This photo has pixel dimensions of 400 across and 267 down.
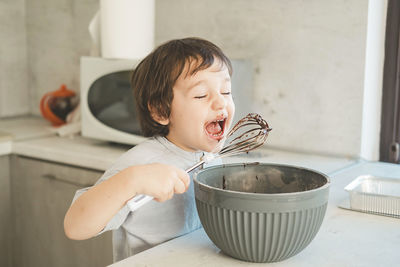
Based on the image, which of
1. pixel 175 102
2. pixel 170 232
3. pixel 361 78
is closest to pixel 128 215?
pixel 170 232

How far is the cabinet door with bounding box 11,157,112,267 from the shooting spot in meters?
1.73

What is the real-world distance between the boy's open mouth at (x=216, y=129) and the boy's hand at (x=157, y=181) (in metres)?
0.18

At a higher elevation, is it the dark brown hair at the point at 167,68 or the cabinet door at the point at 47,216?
the dark brown hair at the point at 167,68

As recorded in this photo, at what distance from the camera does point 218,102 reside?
3.07ft

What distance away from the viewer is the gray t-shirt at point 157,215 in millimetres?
990

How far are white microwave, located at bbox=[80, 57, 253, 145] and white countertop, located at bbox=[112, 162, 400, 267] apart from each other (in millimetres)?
783

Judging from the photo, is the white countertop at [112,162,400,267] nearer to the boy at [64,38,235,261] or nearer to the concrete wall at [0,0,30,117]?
the boy at [64,38,235,261]

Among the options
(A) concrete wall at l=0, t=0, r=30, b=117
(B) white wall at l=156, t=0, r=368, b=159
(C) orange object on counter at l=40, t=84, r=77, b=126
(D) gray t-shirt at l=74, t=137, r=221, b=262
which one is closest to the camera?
(D) gray t-shirt at l=74, t=137, r=221, b=262

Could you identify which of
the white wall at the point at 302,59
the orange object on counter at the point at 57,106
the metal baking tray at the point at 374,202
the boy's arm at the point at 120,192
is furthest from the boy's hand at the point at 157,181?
the orange object on counter at the point at 57,106

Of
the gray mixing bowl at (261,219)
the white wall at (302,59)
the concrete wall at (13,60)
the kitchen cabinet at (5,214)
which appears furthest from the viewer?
the concrete wall at (13,60)

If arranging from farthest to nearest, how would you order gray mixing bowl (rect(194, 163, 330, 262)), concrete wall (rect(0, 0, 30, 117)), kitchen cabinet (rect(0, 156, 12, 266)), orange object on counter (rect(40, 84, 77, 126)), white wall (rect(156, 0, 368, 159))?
concrete wall (rect(0, 0, 30, 117)) → orange object on counter (rect(40, 84, 77, 126)) → kitchen cabinet (rect(0, 156, 12, 266)) → white wall (rect(156, 0, 368, 159)) → gray mixing bowl (rect(194, 163, 330, 262))

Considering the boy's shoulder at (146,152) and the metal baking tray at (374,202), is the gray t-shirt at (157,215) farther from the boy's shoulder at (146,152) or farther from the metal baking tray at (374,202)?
the metal baking tray at (374,202)

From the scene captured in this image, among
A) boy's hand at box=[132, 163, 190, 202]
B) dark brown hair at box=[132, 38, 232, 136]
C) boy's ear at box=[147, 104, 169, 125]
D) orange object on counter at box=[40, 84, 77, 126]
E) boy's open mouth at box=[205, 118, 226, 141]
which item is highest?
dark brown hair at box=[132, 38, 232, 136]

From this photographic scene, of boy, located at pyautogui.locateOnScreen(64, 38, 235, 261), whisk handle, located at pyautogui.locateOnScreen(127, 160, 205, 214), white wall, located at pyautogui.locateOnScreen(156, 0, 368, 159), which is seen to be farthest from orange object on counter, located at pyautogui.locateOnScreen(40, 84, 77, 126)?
whisk handle, located at pyautogui.locateOnScreen(127, 160, 205, 214)
